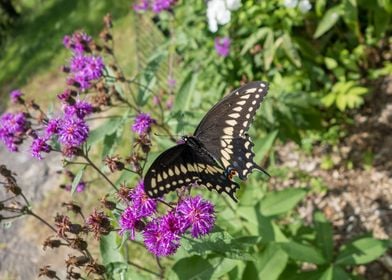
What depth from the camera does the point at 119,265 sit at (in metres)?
2.03

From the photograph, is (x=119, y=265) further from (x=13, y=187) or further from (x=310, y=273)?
(x=310, y=273)

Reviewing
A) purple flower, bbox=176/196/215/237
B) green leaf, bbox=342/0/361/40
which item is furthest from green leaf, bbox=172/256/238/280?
green leaf, bbox=342/0/361/40

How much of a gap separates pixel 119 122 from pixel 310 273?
3.77 feet

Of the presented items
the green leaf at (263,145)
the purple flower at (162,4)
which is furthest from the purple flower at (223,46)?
the green leaf at (263,145)

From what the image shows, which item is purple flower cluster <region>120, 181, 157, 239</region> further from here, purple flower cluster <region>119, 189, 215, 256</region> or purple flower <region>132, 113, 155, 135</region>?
purple flower <region>132, 113, 155, 135</region>

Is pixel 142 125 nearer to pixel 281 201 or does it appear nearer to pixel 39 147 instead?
pixel 39 147

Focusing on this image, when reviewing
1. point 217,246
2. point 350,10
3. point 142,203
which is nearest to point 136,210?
point 142,203

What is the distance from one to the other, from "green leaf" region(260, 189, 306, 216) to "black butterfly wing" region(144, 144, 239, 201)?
0.60 m

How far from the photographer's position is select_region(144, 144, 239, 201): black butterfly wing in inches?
68.9

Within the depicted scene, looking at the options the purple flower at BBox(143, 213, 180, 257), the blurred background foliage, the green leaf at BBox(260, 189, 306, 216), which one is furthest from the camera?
the green leaf at BBox(260, 189, 306, 216)

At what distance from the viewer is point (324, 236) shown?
8.29 feet

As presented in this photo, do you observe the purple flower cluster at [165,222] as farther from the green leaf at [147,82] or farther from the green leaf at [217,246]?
the green leaf at [147,82]

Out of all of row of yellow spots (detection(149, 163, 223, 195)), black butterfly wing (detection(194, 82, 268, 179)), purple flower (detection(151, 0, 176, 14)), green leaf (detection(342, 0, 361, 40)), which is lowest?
row of yellow spots (detection(149, 163, 223, 195))

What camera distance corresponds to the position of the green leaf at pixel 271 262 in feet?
7.36
